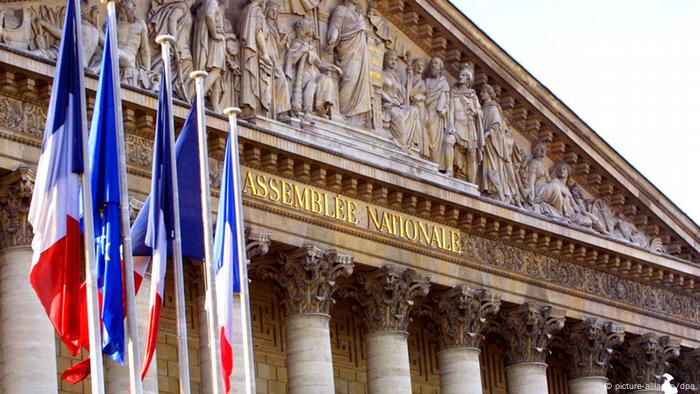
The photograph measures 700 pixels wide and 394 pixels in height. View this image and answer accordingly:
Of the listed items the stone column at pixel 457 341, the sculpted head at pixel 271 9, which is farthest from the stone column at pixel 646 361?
the sculpted head at pixel 271 9

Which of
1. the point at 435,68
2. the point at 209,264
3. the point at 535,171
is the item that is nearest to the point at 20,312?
the point at 209,264

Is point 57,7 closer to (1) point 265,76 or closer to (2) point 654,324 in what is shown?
(1) point 265,76

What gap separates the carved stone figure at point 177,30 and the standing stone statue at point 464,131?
22.6 ft

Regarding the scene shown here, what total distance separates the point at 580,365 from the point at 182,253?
16170 millimetres

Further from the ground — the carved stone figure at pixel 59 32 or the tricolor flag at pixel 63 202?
the carved stone figure at pixel 59 32

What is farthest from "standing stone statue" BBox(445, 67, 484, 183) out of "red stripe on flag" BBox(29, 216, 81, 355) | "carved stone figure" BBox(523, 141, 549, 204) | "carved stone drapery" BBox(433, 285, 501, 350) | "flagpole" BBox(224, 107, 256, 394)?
"red stripe on flag" BBox(29, 216, 81, 355)

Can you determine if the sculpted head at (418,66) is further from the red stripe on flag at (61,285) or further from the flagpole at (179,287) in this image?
the red stripe on flag at (61,285)

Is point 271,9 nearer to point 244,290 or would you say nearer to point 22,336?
point 22,336

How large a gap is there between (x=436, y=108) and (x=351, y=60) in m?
2.55

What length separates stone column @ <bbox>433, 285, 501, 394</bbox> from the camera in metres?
34.9

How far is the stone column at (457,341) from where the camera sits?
115 ft

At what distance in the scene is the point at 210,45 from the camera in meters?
31.5

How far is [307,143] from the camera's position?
1253 inches

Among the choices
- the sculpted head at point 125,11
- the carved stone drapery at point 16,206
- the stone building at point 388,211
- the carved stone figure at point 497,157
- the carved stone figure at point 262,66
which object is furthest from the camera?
the carved stone figure at point 497,157
